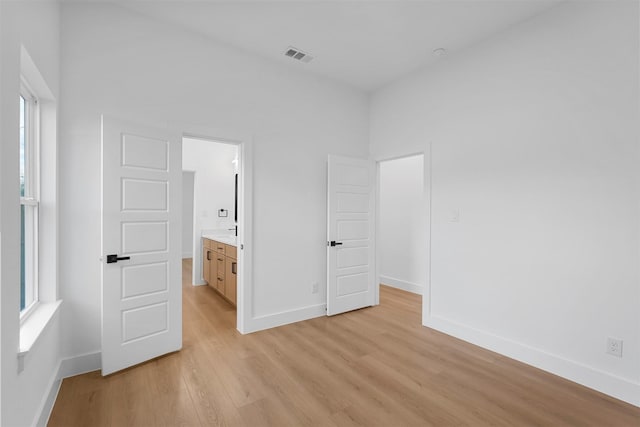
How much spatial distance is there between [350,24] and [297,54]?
2.43ft

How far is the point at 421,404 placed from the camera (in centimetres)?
202

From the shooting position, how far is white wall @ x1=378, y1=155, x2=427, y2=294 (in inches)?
192

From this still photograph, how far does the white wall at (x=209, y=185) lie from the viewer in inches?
204

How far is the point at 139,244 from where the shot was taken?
8.18 feet

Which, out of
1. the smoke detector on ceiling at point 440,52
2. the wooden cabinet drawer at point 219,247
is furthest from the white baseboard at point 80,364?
the smoke detector on ceiling at point 440,52

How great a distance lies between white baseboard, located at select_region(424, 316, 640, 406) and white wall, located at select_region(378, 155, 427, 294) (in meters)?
1.68

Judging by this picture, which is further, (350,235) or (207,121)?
(350,235)

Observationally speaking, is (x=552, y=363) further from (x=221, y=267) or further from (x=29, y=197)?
(x=29, y=197)

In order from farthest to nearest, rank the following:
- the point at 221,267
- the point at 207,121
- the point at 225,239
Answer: the point at 225,239
the point at 221,267
the point at 207,121

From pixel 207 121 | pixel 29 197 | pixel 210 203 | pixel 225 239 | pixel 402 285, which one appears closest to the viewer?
pixel 29 197

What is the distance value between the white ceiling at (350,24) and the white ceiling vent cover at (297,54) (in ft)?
0.17

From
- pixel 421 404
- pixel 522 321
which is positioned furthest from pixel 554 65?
pixel 421 404

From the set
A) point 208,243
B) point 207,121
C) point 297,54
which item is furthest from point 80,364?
point 297,54

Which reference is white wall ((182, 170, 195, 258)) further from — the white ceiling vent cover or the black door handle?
the black door handle
